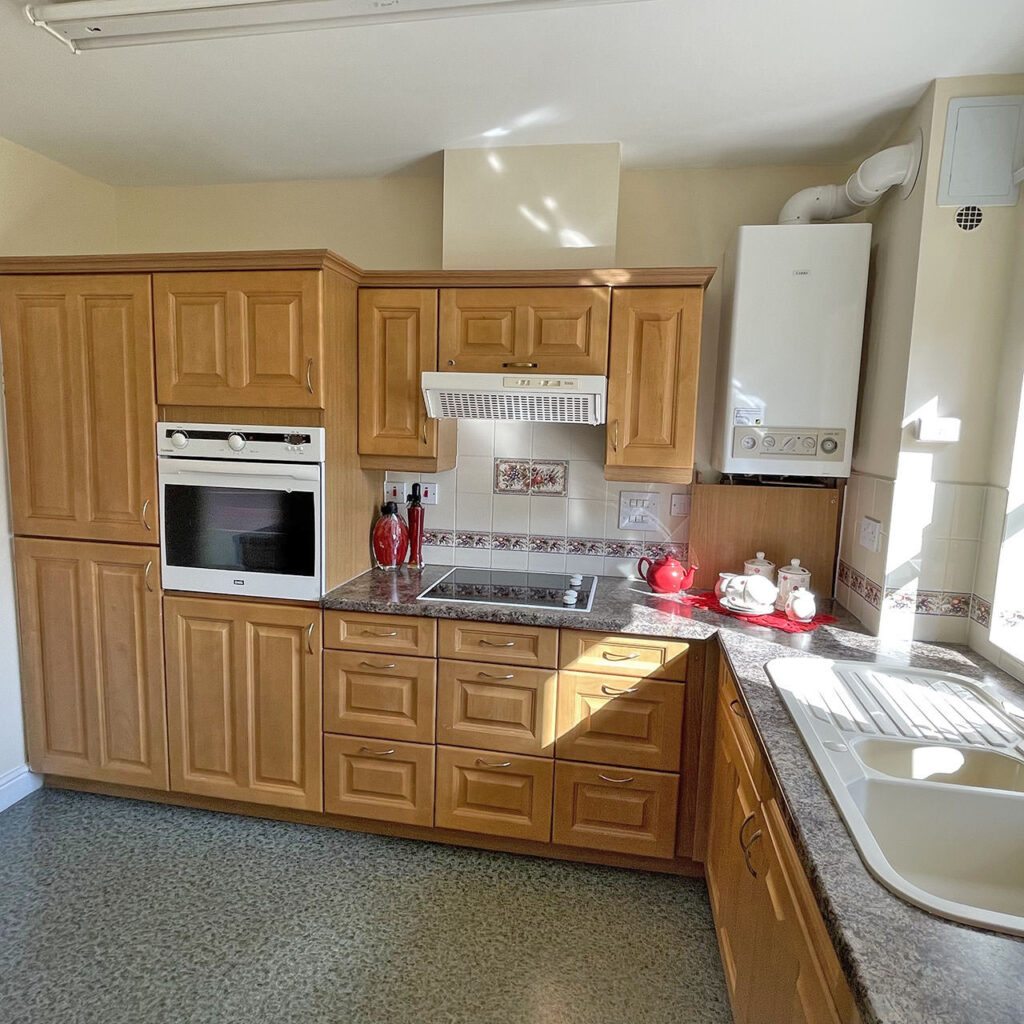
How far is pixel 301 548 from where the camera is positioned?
220cm

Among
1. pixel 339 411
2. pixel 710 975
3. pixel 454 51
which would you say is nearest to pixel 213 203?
pixel 339 411

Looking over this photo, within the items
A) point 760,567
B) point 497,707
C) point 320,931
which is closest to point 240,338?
point 497,707

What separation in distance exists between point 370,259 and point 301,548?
1.31 m

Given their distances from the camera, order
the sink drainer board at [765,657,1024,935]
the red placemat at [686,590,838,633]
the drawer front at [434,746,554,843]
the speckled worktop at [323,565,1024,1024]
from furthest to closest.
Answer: the drawer front at [434,746,554,843] → the red placemat at [686,590,838,633] → the sink drainer board at [765,657,1024,935] → the speckled worktop at [323,565,1024,1024]

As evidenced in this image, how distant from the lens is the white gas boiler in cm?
209

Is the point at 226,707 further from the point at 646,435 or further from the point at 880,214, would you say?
the point at 880,214

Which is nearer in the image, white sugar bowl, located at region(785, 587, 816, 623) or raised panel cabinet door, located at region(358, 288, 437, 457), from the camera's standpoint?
white sugar bowl, located at region(785, 587, 816, 623)

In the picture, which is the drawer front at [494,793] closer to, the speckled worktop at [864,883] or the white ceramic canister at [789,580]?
the speckled worktop at [864,883]

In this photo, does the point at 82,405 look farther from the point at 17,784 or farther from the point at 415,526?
the point at 17,784

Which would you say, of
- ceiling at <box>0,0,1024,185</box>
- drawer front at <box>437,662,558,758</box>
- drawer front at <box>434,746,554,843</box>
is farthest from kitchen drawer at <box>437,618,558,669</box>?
ceiling at <box>0,0,1024,185</box>

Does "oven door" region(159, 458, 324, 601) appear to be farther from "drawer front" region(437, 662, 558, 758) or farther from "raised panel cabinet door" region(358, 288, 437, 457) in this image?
"drawer front" region(437, 662, 558, 758)

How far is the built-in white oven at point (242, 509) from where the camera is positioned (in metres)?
2.16

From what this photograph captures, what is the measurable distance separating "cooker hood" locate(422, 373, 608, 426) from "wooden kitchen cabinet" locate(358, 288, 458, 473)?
12 cm

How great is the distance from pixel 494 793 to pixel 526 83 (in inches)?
90.0
